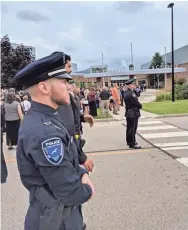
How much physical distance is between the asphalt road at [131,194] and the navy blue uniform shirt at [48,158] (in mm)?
2072

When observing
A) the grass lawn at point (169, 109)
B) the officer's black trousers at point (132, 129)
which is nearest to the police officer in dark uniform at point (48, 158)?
the officer's black trousers at point (132, 129)

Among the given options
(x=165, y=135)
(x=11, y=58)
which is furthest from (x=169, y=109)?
(x=11, y=58)

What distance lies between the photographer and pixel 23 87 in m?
1.90

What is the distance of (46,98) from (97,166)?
185 inches

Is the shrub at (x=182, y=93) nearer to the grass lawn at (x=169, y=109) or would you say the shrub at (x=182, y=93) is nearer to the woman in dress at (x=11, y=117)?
the grass lawn at (x=169, y=109)

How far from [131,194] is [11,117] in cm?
509

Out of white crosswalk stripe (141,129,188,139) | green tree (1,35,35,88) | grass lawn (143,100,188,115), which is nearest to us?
white crosswalk stripe (141,129,188,139)

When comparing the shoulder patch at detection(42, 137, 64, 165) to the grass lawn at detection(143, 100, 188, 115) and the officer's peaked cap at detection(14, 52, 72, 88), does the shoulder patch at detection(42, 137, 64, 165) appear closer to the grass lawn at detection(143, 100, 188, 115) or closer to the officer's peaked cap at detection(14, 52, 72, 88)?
the officer's peaked cap at detection(14, 52, 72, 88)

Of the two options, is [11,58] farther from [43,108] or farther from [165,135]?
[43,108]

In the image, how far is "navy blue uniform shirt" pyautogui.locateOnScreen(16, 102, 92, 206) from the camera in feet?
5.28

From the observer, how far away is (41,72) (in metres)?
1.80

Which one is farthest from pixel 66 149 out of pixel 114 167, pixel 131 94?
pixel 131 94

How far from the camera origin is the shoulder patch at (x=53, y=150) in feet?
5.22

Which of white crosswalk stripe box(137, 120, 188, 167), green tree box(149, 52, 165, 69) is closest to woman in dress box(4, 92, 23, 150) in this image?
white crosswalk stripe box(137, 120, 188, 167)
